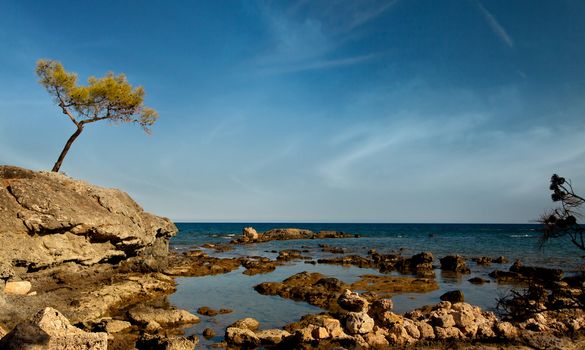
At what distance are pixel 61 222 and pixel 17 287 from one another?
398 cm

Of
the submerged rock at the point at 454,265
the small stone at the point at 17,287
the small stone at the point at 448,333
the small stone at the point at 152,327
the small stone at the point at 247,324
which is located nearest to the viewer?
the small stone at the point at 448,333

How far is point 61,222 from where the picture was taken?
21812 mm

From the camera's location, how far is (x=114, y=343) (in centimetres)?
1530

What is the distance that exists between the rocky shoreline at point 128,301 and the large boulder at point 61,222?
0.06 meters

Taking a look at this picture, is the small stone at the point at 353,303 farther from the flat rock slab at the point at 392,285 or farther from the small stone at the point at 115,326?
the small stone at the point at 115,326

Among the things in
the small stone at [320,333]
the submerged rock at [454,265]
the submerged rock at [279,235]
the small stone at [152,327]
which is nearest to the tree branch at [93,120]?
the small stone at [152,327]

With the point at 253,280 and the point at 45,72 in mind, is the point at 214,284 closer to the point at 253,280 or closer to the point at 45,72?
the point at 253,280

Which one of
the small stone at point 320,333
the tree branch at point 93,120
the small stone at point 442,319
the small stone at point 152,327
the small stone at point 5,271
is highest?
the tree branch at point 93,120

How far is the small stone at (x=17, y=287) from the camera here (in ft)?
62.2

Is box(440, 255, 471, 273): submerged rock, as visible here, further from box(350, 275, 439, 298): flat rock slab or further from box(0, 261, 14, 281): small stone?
box(0, 261, 14, 281): small stone

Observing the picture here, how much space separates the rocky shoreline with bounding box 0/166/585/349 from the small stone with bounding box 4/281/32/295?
5 centimetres

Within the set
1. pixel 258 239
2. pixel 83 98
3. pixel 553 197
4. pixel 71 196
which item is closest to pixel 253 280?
pixel 71 196

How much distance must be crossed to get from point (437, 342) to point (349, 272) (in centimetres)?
2486

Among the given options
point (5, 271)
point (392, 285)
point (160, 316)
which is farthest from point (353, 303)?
point (5, 271)
